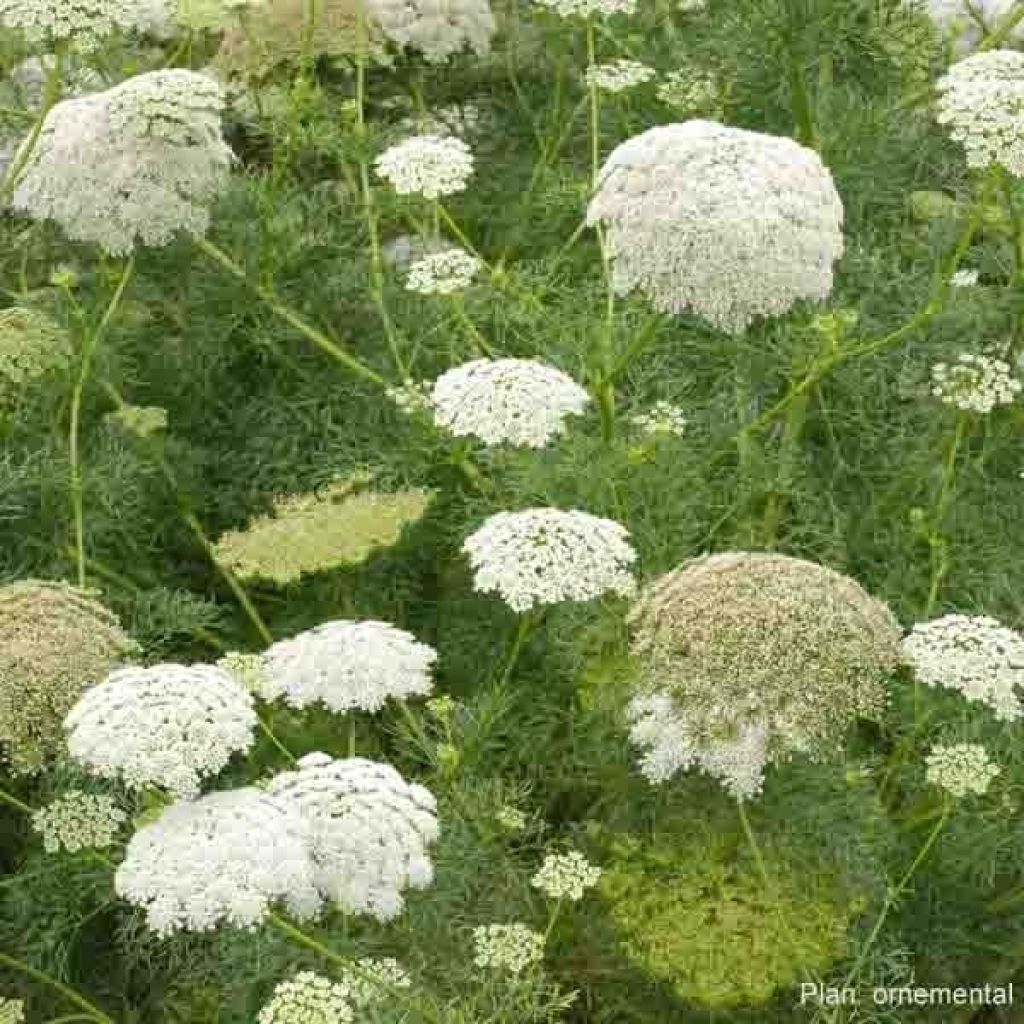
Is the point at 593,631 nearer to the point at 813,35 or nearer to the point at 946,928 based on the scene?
the point at 946,928

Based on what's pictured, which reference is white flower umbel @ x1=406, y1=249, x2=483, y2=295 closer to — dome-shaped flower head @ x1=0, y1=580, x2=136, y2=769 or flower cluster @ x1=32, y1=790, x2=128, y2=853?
dome-shaped flower head @ x1=0, y1=580, x2=136, y2=769

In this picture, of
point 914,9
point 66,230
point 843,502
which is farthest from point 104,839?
point 914,9

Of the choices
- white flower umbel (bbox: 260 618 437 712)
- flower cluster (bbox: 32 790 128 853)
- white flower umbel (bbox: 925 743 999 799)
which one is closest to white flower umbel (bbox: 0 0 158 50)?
white flower umbel (bbox: 260 618 437 712)

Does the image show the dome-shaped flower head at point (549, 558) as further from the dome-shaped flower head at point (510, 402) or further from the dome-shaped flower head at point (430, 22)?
the dome-shaped flower head at point (430, 22)

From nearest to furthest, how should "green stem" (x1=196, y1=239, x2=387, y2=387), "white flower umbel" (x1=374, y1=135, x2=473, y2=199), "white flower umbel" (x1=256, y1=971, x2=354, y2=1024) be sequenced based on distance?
"white flower umbel" (x1=256, y1=971, x2=354, y2=1024) < "white flower umbel" (x1=374, y1=135, x2=473, y2=199) < "green stem" (x1=196, y1=239, x2=387, y2=387)

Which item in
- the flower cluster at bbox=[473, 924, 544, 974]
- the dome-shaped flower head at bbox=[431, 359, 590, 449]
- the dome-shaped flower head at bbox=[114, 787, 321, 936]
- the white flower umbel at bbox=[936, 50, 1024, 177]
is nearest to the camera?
the dome-shaped flower head at bbox=[114, 787, 321, 936]

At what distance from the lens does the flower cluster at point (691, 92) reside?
7164mm

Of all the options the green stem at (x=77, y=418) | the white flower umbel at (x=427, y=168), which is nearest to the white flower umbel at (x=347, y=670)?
the green stem at (x=77, y=418)

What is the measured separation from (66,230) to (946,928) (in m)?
3.73

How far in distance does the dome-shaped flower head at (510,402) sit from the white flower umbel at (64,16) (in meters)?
1.73

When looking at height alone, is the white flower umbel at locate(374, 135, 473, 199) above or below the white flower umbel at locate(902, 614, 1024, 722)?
above

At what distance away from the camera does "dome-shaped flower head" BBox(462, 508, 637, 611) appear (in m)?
4.91

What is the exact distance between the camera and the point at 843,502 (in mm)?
6723

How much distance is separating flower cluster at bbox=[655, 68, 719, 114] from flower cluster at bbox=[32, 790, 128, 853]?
12.1 feet
